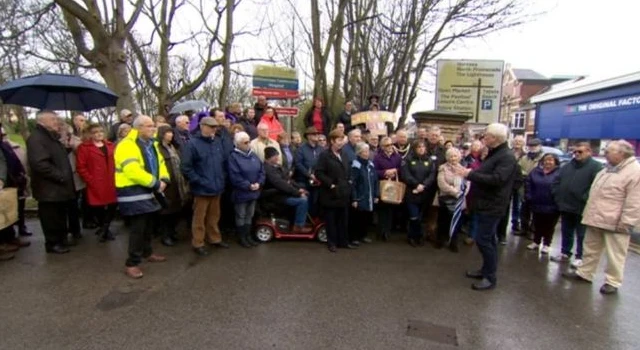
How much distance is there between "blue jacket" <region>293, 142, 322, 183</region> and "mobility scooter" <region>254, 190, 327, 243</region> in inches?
23.1

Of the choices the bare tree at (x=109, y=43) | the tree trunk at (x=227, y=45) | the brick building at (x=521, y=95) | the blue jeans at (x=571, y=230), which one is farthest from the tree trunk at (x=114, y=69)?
the brick building at (x=521, y=95)

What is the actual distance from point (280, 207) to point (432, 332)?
10.6 feet

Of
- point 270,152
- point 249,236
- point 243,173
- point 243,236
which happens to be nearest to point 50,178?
point 243,173

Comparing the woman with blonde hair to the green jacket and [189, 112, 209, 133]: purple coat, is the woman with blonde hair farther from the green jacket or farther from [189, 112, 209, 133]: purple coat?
[189, 112, 209, 133]: purple coat

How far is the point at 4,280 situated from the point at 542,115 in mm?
27330

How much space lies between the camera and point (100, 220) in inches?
263

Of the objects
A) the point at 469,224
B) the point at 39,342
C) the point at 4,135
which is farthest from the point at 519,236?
the point at 4,135

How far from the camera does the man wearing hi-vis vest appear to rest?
167 inches

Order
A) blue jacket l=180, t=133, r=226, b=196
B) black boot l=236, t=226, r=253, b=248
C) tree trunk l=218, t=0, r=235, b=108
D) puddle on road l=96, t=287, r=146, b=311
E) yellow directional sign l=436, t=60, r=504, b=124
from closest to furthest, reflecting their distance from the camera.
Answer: puddle on road l=96, t=287, r=146, b=311 < blue jacket l=180, t=133, r=226, b=196 < black boot l=236, t=226, r=253, b=248 < tree trunk l=218, t=0, r=235, b=108 < yellow directional sign l=436, t=60, r=504, b=124

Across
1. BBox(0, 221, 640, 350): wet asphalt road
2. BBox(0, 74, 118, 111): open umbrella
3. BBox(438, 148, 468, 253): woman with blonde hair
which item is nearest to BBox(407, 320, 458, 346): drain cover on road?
BBox(0, 221, 640, 350): wet asphalt road

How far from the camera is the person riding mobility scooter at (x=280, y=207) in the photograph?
5.93m

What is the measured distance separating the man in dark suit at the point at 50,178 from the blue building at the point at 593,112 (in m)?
14.1

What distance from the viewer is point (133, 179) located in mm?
4250

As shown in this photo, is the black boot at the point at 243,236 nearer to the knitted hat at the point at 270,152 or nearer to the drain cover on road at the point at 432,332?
the knitted hat at the point at 270,152
